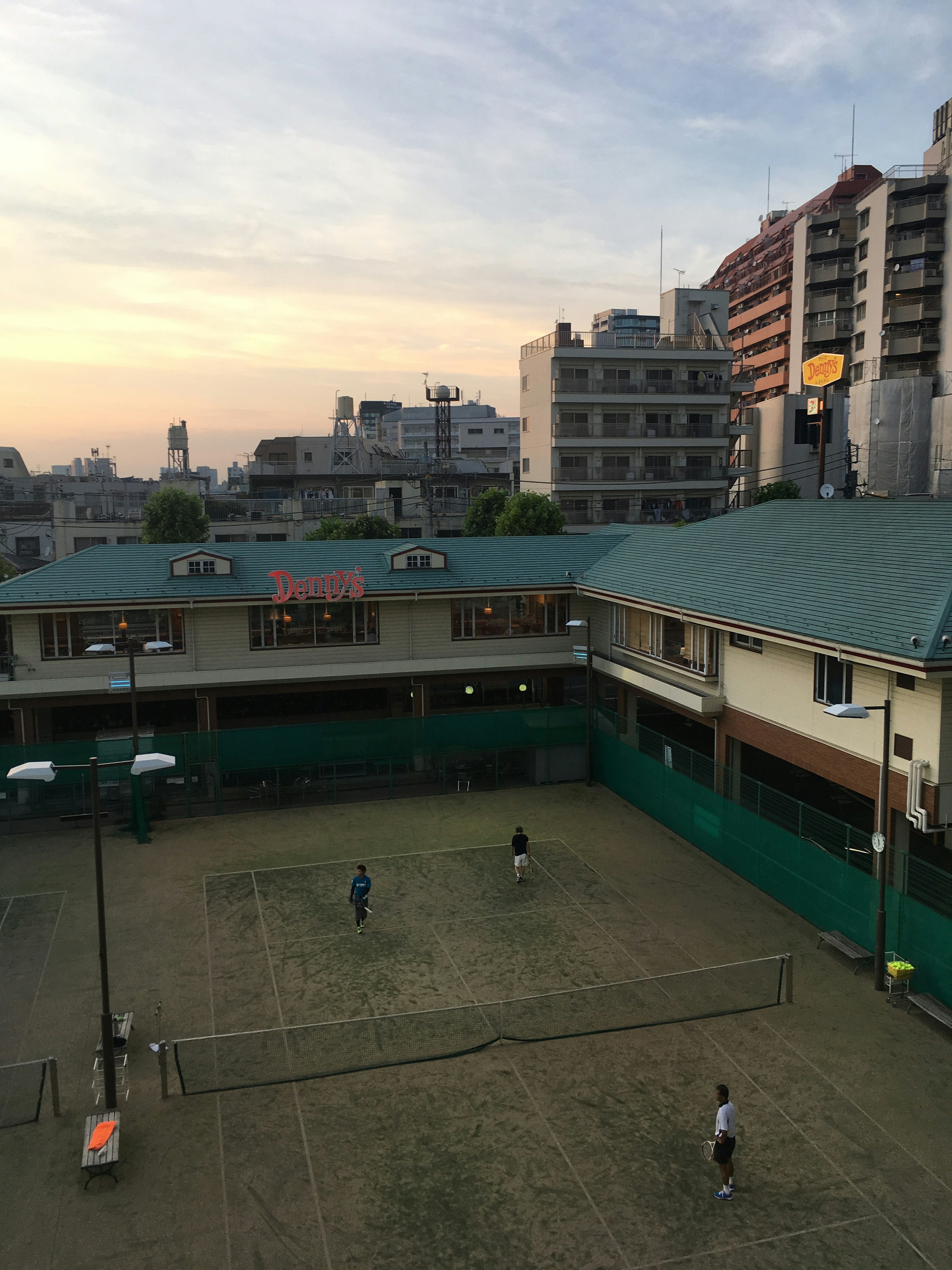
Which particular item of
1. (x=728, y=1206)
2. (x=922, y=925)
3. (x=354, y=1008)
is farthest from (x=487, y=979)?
(x=922, y=925)

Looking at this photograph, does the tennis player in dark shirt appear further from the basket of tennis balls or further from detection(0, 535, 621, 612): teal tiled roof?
detection(0, 535, 621, 612): teal tiled roof

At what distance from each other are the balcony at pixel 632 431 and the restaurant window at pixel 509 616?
3852cm

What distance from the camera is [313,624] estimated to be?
35500mm

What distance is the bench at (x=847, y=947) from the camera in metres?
19.6

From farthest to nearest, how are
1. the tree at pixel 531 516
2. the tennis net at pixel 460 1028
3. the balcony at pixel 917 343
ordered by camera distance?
1. the balcony at pixel 917 343
2. the tree at pixel 531 516
3. the tennis net at pixel 460 1028

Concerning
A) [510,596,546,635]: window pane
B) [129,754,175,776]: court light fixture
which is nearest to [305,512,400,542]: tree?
[510,596,546,635]: window pane

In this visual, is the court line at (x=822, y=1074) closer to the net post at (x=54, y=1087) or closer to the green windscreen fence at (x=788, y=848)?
the green windscreen fence at (x=788, y=848)

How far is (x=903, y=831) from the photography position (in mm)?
21938

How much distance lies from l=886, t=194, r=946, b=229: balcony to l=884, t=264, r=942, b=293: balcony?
357 cm

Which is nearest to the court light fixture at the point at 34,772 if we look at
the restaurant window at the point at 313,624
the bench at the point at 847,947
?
the bench at the point at 847,947

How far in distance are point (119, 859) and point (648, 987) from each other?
16289 millimetres

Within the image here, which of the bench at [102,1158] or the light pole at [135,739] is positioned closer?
the bench at [102,1158]

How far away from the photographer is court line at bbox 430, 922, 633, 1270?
12.2 m

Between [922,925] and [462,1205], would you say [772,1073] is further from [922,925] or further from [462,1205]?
[462,1205]
